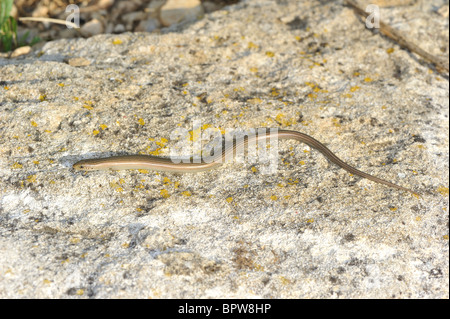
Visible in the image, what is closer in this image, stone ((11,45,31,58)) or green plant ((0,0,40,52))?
stone ((11,45,31,58))

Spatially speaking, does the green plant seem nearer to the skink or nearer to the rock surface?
the rock surface

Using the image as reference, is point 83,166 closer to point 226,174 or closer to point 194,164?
point 194,164

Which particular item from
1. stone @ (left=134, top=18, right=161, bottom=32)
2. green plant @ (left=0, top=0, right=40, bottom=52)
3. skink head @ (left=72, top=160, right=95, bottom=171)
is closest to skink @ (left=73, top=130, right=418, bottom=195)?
skink head @ (left=72, top=160, right=95, bottom=171)

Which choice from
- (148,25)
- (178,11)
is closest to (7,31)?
(148,25)

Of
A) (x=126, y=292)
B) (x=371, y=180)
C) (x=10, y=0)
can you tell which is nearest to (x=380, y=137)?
(x=371, y=180)

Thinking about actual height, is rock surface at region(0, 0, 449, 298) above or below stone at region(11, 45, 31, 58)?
below

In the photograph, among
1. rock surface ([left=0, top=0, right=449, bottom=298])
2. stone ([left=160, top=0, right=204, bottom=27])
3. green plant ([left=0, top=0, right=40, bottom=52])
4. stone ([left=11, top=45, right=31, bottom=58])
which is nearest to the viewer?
rock surface ([left=0, top=0, right=449, bottom=298])

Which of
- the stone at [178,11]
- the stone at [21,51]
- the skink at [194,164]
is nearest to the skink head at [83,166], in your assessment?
the skink at [194,164]

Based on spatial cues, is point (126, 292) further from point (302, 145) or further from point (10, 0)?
point (10, 0)
